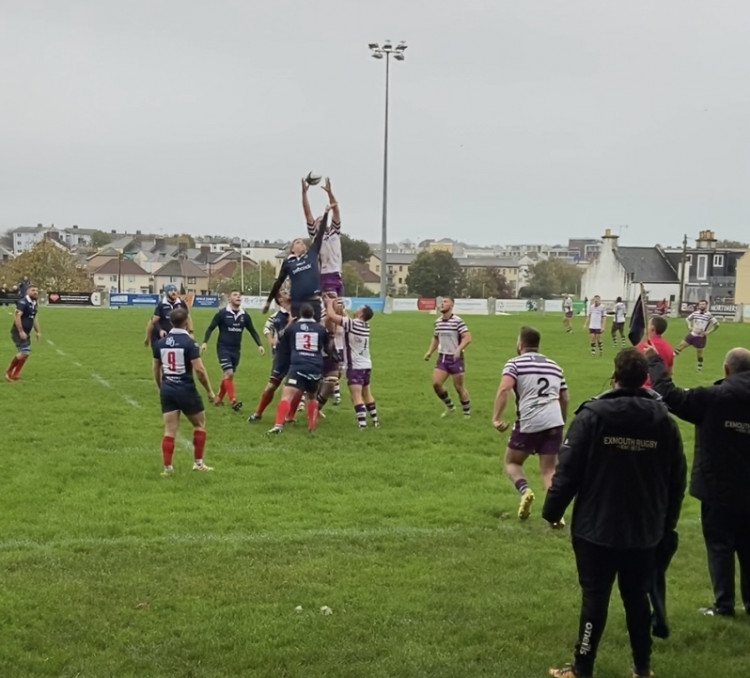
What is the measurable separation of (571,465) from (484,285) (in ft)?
380

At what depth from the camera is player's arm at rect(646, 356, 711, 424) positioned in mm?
5969

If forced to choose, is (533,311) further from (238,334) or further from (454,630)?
(454,630)

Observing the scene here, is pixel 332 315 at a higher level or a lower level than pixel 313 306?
lower

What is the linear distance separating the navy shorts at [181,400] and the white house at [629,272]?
3324 inches

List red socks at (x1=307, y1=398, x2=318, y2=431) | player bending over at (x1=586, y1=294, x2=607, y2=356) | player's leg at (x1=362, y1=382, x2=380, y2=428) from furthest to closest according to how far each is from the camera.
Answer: player bending over at (x1=586, y1=294, x2=607, y2=356) → player's leg at (x1=362, y1=382, x2=380, y2=428) → red socks at (x1=307, y1=398, x2=318, y2=431)

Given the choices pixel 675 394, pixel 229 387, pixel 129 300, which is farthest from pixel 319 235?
pixel 129 300

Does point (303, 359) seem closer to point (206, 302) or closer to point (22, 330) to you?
point (22, 330)

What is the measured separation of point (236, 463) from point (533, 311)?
61.5 meters

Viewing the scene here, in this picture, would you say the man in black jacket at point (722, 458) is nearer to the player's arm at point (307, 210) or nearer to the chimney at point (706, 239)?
the player's arm at point (307, 210)

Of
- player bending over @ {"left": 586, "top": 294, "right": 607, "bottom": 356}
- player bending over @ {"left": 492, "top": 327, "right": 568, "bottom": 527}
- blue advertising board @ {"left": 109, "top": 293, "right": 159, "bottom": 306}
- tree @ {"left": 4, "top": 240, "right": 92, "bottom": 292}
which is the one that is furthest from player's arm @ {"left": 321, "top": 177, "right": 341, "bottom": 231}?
tree @ {"left": 4, "top": 240, "right": 92, "bottom": 292}

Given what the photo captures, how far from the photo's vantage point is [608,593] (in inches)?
207

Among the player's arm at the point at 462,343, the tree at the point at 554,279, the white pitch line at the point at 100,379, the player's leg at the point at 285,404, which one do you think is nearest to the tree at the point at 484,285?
the tree at the point at 554,279

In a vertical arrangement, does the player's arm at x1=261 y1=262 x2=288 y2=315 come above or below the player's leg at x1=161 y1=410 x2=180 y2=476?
above

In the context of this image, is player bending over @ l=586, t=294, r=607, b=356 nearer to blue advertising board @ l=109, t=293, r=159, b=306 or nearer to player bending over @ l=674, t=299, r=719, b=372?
player bending over @ l=674, t=299, r=719, b=372
